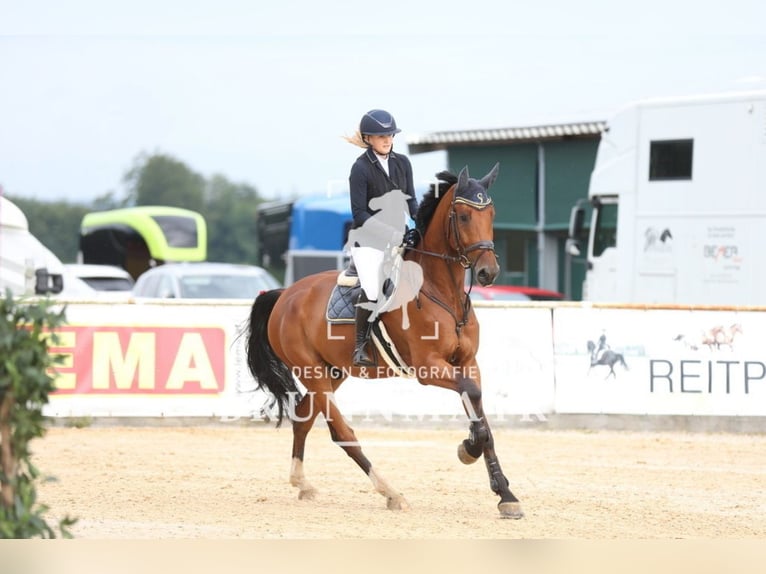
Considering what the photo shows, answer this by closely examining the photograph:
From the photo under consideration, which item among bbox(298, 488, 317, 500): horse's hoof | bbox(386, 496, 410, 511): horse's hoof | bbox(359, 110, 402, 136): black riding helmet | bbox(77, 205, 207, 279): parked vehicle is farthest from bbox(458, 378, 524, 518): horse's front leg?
bbox(77, 205, 207, 279): parked vehicle

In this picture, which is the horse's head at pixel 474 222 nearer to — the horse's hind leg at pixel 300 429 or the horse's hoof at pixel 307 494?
the horse's hind leg at pixel 300 429

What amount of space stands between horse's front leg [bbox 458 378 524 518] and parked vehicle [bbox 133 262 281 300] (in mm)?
11932

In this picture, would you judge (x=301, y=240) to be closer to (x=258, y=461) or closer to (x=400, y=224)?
(x=258, y=461)

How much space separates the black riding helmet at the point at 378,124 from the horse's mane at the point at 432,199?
53 centimetres

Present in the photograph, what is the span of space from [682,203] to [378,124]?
11.5 meters

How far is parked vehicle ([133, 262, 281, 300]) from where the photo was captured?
68.5ft

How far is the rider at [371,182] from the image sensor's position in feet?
31.1

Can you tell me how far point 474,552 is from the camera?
21.4 feet

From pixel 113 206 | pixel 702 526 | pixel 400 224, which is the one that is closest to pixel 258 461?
pixel 400 224

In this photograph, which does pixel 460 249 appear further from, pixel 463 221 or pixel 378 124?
pixel 378 124

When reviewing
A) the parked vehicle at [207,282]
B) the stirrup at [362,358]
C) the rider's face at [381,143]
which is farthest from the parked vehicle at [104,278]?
the rider's face at [381,143]

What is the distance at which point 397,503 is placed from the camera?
9.38 m

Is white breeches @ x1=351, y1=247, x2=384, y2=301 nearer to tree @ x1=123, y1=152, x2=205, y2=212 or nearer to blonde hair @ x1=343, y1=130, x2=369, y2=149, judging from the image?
blonde hair @ x1=343, y1=130, x2=369, y2=149

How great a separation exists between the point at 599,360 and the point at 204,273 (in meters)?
8.96
